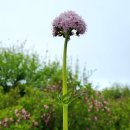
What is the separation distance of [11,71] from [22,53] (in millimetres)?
1719

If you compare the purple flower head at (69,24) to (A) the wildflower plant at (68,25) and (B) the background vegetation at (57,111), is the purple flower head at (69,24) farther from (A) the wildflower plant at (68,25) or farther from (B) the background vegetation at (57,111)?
(B) the background vegetation at (57,111)

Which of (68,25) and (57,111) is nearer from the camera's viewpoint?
(68,25)

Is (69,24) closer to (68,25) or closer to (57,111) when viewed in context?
(68,25)

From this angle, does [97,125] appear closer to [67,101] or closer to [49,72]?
[67,101]

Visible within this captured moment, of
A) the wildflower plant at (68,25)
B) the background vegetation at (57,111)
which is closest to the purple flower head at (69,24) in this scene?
the wildflower plant at (68,25)

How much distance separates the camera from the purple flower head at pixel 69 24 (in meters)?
5.15

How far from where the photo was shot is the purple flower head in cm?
515

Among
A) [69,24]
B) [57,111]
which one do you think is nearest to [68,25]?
[69,24]

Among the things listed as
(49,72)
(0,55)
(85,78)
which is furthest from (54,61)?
(85,78)

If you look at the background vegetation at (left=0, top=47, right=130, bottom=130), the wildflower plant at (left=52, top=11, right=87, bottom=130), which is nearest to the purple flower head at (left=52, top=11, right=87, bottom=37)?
the wildflower plant at (left=52, top=11, right=87, bottom=130)

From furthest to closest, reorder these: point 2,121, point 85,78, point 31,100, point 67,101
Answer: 1. point 85,78
2. point 31,100
3. point 2,121
4. point 67,101

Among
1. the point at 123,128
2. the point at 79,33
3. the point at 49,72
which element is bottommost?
the point at 123,128

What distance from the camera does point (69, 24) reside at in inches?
202

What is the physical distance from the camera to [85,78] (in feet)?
79.0
